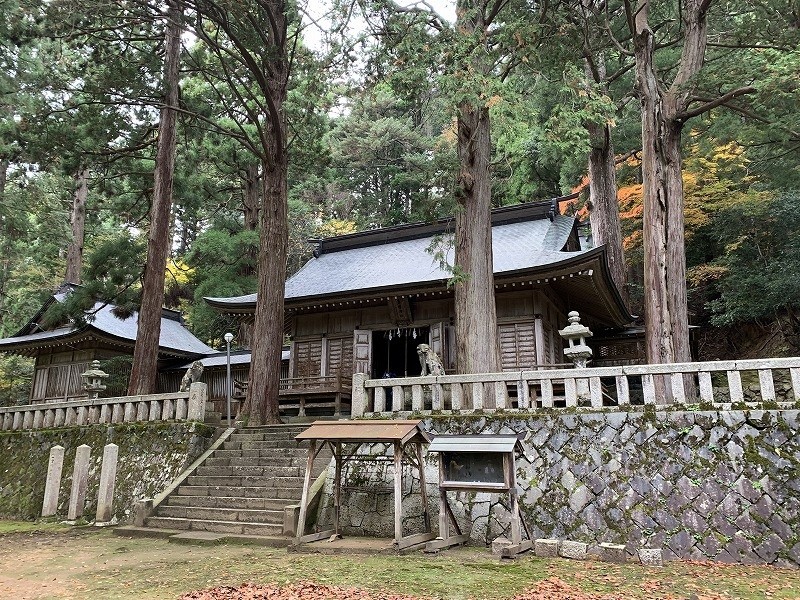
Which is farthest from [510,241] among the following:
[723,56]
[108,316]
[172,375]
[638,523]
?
[108,316]

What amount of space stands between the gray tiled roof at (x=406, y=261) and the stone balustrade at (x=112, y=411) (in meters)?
3.92

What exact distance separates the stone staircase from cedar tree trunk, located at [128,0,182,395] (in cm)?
391

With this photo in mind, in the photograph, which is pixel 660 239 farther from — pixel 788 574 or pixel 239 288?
pixel 239 288

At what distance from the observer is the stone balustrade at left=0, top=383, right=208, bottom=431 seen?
11.0 metres

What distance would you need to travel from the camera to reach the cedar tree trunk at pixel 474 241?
9.37 meters

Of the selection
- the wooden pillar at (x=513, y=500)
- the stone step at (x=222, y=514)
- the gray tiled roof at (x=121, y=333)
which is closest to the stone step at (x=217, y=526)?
the stone step at (x=222, y=514)

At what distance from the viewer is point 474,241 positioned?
998 centimetres

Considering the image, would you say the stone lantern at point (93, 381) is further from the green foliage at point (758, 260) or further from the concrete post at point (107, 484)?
the green foliage at point (758, 260)

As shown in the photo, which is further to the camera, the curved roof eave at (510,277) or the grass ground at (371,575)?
the curved roof eave at (510,277)

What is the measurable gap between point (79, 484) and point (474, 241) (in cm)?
842

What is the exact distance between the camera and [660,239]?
10.2m

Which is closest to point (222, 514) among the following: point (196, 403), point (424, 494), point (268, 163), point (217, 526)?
point (217, 526)

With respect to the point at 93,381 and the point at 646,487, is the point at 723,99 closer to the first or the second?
the point at 646,487

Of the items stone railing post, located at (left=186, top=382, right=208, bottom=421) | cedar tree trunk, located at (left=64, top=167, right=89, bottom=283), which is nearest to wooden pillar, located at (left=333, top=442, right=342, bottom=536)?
stone railing post, located at (left=186, top=382, right=208, bottom=421)
